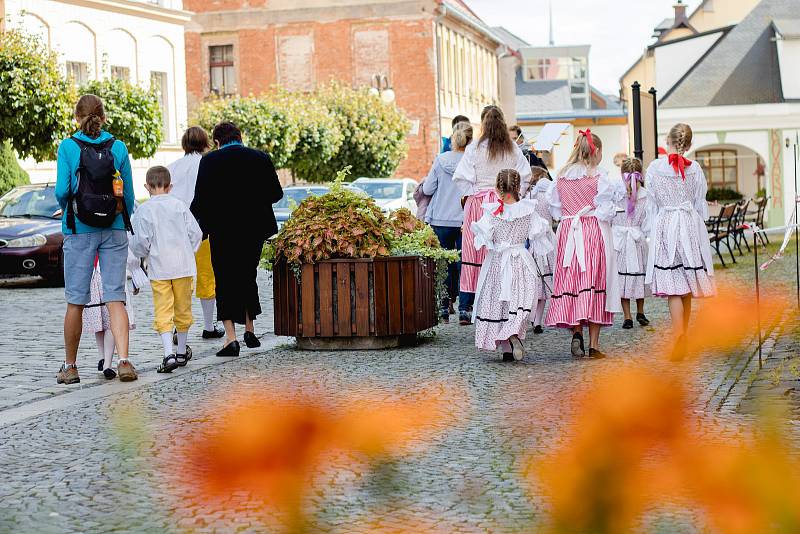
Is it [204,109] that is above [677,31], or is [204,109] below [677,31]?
below

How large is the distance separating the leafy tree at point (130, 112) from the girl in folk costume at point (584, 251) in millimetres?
19661

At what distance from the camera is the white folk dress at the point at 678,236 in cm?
918

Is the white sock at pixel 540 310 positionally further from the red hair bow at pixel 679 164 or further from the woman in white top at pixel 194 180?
the woman in white top at pixel 194 180

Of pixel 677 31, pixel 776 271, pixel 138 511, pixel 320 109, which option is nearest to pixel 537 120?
pixel 677 31

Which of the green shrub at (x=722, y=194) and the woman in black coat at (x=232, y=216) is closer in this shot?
the woman in black coat at (x=232, y=216)

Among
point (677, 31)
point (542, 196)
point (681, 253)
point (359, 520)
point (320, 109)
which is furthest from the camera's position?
point (677, 31)

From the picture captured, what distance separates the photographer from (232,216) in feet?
32.3

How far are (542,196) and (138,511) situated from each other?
23.7 ft

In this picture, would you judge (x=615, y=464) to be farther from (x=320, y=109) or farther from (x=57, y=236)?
(x=320, y=109)

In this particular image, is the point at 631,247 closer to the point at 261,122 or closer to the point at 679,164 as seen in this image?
the point at 679,164

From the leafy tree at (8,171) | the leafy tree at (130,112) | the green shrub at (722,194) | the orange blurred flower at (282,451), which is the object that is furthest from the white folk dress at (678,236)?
the green shrub at (722,194)

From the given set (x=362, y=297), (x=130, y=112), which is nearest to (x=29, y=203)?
(x=130, y=112)

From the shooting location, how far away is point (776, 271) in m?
18.9

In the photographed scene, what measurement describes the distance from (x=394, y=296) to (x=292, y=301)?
2.67ft
